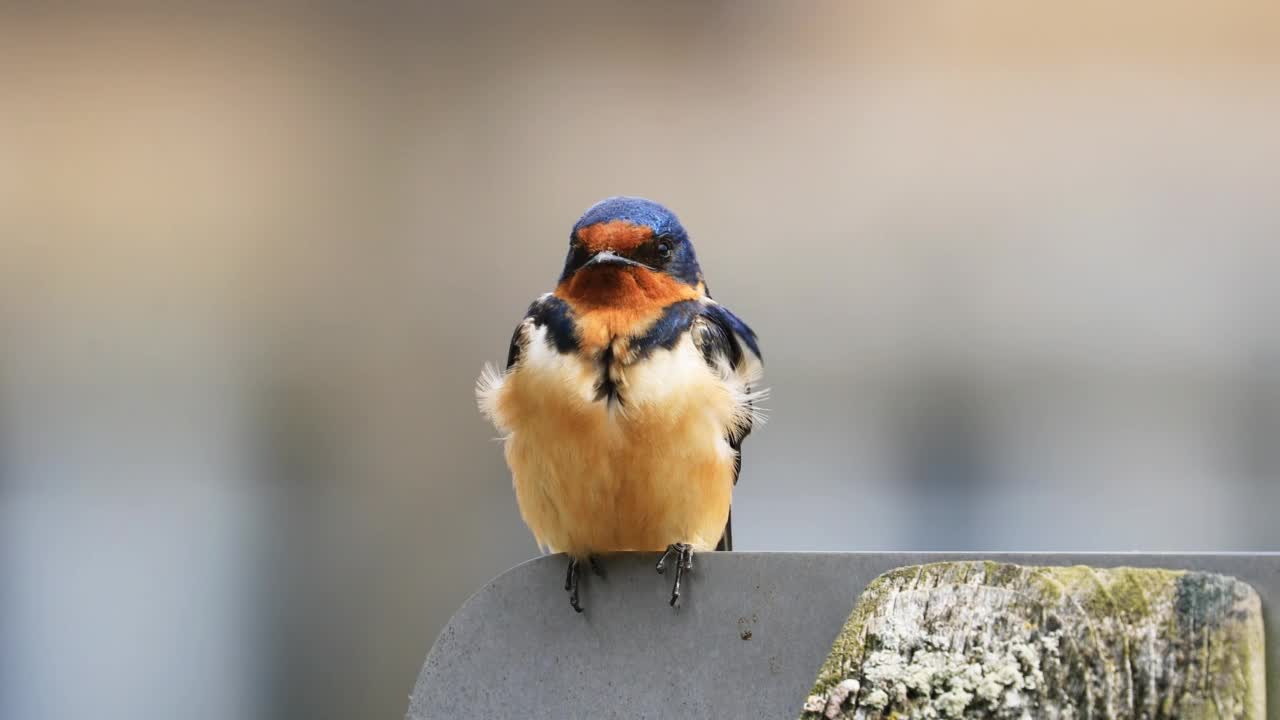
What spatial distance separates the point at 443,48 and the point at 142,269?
2.48 feet

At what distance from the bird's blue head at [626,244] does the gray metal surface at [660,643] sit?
0.43 m

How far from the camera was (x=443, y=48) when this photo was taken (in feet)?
7.55

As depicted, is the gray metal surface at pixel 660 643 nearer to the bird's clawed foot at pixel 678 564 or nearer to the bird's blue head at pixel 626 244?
the bird's clawed foot at pixel 678 564

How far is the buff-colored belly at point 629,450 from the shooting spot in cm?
103

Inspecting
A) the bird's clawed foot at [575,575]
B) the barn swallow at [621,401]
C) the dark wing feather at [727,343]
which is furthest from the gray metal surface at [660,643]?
the dark wing feather at [727,343]

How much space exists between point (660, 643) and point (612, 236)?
1.75 feet

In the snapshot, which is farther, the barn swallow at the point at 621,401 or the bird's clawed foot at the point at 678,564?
the barn swallow at the point at 621,401

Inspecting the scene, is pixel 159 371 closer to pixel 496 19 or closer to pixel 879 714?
pixel 496 19

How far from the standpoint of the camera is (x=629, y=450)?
1.05 metres

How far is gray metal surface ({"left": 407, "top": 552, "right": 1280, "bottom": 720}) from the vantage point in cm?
63

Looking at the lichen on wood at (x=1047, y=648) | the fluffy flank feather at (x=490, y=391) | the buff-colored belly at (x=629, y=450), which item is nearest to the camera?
the lichen on wood at (x=1047, y=648)

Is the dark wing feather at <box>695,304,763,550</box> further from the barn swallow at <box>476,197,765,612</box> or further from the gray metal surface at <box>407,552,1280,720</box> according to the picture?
the gray metal surface at <box>407,552,1280,720</box>

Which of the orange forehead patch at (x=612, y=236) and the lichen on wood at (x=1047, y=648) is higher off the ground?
the orange forehead patch at (x=612, y=236)

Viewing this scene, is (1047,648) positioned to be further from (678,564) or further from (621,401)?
(621,401)
